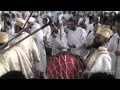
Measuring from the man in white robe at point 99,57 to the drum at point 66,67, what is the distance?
0.36ft

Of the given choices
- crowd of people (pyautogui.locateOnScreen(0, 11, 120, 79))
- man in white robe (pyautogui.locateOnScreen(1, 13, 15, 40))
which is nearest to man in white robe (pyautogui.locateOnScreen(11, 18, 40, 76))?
crowd of people (pyautogui.locateOnScreen(0, 11, 120, 79))

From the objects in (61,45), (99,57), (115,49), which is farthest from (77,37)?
(99,57)

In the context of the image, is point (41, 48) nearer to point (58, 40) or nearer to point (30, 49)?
point (58, 40)

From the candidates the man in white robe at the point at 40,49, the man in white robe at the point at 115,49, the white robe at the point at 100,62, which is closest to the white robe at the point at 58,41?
the man in white robe at the point at 40,49

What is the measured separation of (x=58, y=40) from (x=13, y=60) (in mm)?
1866

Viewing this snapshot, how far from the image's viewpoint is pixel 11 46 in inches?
197

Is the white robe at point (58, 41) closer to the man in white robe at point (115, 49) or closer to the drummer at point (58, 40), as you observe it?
the drummer at point (58, 40)

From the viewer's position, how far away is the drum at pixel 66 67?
498 cm

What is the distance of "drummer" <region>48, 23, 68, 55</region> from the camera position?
685 centimetres

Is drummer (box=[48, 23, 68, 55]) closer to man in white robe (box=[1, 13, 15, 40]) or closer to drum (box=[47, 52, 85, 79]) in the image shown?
man in white robe (box=[1, 13, 15, 40])

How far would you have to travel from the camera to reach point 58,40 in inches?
279
